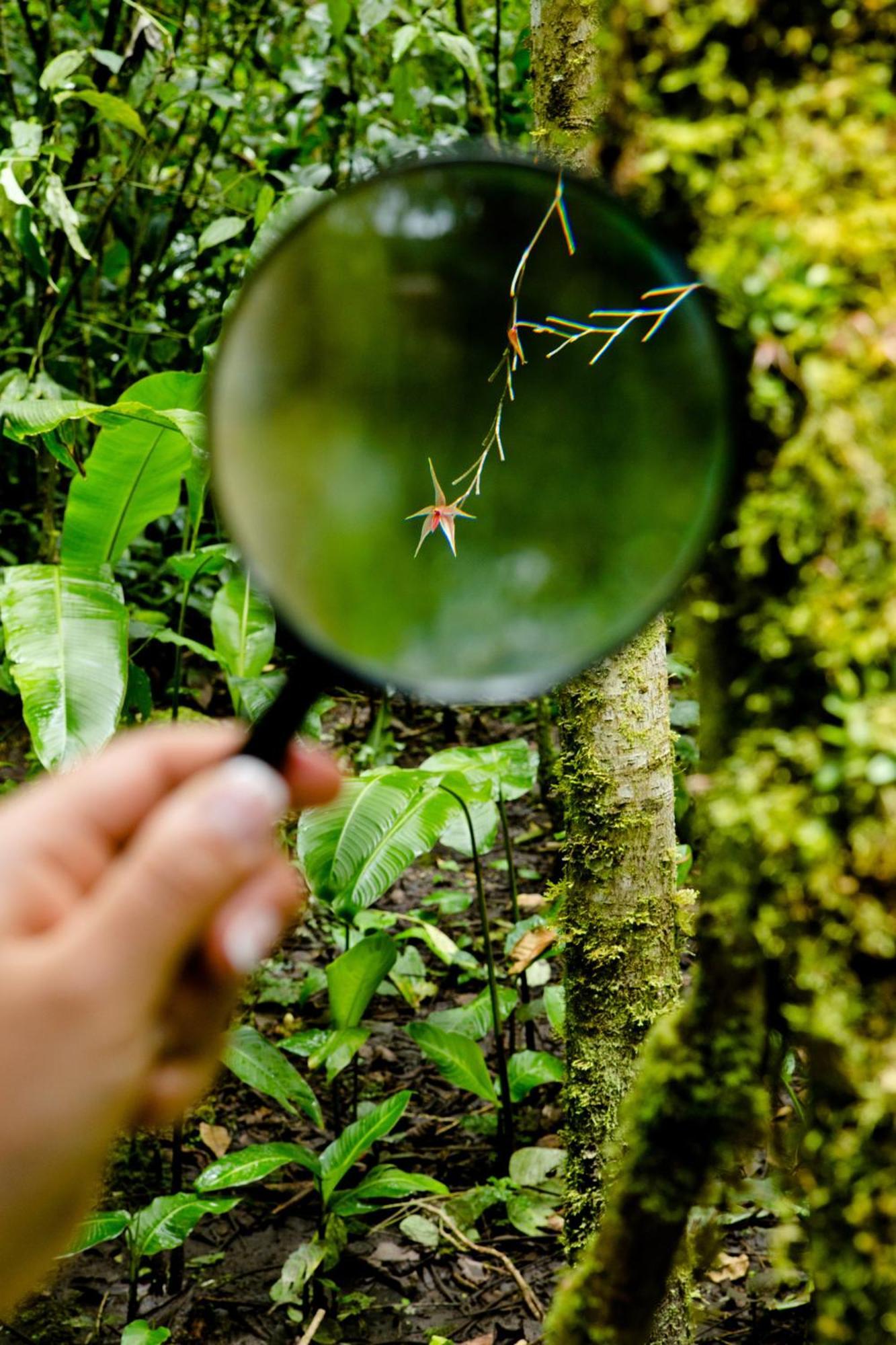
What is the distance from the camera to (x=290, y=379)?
1160 mm

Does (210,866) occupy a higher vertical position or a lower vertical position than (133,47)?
lower

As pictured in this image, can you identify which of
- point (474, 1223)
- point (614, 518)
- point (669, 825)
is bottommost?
point (474, 1223)

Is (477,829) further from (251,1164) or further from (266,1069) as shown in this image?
(251,1164)

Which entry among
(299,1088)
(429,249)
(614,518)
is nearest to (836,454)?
(614,518)

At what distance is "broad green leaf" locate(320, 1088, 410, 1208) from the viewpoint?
262 cm

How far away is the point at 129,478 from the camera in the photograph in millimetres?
2965

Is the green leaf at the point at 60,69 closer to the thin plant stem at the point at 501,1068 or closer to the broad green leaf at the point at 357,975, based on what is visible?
the thin plant stem at the point at 501,1068

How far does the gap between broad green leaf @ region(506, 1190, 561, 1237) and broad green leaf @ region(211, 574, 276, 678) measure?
1689 mm

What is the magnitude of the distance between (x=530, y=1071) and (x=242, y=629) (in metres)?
1.60

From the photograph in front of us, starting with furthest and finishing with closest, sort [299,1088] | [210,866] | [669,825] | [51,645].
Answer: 1. [299,1088]
2. [51,645]
3. [669,825]
4. [210,866]

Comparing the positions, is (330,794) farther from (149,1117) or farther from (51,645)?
(51,645)

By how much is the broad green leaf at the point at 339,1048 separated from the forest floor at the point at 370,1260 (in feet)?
0.86

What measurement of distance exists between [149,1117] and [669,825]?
4.62 ft

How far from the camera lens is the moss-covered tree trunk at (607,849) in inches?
83.4
